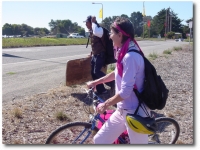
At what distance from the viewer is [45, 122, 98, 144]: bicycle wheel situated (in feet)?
11.6

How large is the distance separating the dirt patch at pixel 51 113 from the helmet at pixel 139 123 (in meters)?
1.62

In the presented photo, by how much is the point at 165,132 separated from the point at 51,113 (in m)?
2.12

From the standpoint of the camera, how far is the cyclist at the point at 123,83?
120 inches

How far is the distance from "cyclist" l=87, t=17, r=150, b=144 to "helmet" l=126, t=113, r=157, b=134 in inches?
2.4

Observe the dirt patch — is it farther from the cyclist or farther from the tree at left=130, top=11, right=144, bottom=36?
the tree at left=130, top=11, right=144, bottom=36

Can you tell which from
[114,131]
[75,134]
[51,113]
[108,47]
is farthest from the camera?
[108,47]

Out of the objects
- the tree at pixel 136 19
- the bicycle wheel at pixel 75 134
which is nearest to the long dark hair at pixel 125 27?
the bicycle wheel at pixel 75 134

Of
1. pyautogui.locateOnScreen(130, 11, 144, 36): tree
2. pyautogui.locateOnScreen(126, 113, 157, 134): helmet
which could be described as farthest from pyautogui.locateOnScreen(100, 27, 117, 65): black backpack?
pyautogui.locateOnScreen(126, 113, 157, 134): helmet

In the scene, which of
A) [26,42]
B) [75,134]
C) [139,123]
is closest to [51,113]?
[75,134]

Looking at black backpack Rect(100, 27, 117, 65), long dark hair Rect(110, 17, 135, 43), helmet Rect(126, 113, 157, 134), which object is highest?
long dark hair Rect(110, 17, 135, 43)

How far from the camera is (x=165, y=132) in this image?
4.52 metres

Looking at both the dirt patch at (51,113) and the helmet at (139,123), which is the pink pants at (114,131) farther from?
the dirt patch at (51,113)

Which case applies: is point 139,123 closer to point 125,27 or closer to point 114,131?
point 114,131

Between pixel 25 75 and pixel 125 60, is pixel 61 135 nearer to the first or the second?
pixel 125 60
